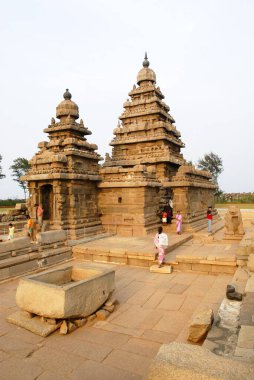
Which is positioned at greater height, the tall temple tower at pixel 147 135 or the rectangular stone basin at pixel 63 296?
the tall temple tower at pixel 147 135

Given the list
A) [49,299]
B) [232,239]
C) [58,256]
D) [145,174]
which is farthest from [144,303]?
[145,174]

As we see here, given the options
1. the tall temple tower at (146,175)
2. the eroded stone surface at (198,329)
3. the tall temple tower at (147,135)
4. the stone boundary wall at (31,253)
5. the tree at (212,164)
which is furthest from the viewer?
the tree at (212,164)

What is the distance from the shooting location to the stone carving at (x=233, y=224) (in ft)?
37.6

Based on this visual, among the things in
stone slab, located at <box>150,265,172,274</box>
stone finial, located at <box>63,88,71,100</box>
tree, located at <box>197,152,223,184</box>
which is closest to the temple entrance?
stone finial, located at <box>63,88,71,100</box>

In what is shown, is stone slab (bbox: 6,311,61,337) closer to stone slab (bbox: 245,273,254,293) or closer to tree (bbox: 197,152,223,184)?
stone slab (bbox: 245,273,254,293)

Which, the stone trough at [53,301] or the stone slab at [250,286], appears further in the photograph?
the stone slab at [250,286]

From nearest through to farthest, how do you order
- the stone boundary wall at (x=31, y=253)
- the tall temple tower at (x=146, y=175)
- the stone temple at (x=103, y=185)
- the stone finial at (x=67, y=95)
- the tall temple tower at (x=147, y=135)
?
1. the stone boundary wall at (x=31, y=253)
2. the stone temple at (x=103, y=185)
3. the tall temple tower at (x=146, y=175)
4. the stone finial at (x=67, y=95)
5. the tall temple tower at (x=147, y=135)

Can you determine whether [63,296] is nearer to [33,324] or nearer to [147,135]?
[33,324]

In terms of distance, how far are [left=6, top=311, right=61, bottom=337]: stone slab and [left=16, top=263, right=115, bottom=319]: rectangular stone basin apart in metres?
0.19

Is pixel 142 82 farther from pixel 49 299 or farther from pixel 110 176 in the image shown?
pixel 49 299

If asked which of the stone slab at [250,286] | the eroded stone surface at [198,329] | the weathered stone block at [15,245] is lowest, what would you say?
the eroded stone surface at [198,329]

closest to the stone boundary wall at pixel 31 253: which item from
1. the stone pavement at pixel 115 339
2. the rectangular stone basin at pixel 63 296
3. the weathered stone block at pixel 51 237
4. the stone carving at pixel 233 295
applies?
the weathered stone block at pixel 51 237

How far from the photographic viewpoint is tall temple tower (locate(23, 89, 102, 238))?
11945mm

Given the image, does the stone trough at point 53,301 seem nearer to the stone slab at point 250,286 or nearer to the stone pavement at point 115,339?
the stone pavement at point 115,339
